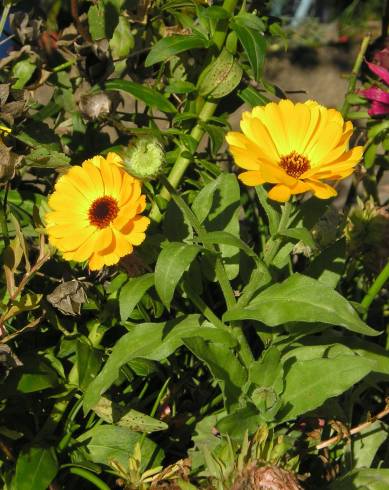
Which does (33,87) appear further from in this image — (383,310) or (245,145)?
(383,310)

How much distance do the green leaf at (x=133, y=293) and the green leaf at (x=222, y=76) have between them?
0.34 meters

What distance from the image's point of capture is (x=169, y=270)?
984mm

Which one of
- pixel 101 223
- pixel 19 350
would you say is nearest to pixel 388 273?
pixel 101 223

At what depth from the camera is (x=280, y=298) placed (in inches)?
42.8

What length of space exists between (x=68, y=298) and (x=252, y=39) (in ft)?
1.50

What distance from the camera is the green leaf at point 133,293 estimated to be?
1044 millimetres

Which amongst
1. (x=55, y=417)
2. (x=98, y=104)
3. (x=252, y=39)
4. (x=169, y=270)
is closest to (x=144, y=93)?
(x=98, y=104)

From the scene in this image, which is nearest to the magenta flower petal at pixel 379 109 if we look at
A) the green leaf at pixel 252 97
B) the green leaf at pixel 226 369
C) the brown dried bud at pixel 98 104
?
the green leaf at pixel 252 97

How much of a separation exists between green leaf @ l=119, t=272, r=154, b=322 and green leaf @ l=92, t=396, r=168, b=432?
18 centimetres

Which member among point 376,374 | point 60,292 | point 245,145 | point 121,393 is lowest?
point 121,393

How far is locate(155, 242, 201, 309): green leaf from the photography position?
38.6 inches

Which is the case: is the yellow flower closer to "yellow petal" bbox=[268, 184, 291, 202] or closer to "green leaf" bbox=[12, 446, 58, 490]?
"yellow petal" bbox=[268, 184, 291, 202]

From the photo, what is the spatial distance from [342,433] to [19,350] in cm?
51

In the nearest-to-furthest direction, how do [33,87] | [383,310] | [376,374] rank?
[376,374] → [33,87] → [383,310]
